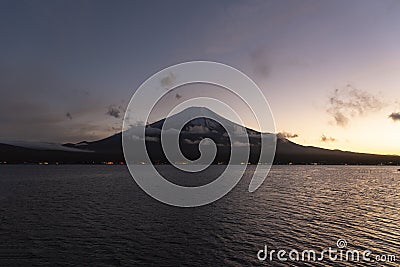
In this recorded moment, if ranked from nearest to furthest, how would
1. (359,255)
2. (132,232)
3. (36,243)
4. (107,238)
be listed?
(359,255), (36,243), (107,238), (132,232)

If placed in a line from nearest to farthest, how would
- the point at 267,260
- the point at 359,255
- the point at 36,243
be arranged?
the point at 267,260
the point at 359,255
the point at 36,243

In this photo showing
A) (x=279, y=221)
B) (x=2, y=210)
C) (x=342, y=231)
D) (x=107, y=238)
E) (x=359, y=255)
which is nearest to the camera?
(x=359, y=255)

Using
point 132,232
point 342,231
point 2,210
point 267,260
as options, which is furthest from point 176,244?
point 2,210

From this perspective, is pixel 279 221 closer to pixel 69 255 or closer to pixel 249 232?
pixel 249 232

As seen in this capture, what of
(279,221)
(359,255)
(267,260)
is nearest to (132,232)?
(267,260)

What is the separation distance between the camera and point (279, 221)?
159 ft

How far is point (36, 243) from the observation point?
1320 inches

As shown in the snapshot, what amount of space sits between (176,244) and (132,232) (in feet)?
25.3

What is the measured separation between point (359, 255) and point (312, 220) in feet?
61.2

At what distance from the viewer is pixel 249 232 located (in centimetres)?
4059

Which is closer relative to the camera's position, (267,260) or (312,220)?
(267,260)

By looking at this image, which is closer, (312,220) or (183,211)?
(312,220)

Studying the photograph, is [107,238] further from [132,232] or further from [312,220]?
[312,220]

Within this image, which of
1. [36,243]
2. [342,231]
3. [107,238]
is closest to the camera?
[36,243]
